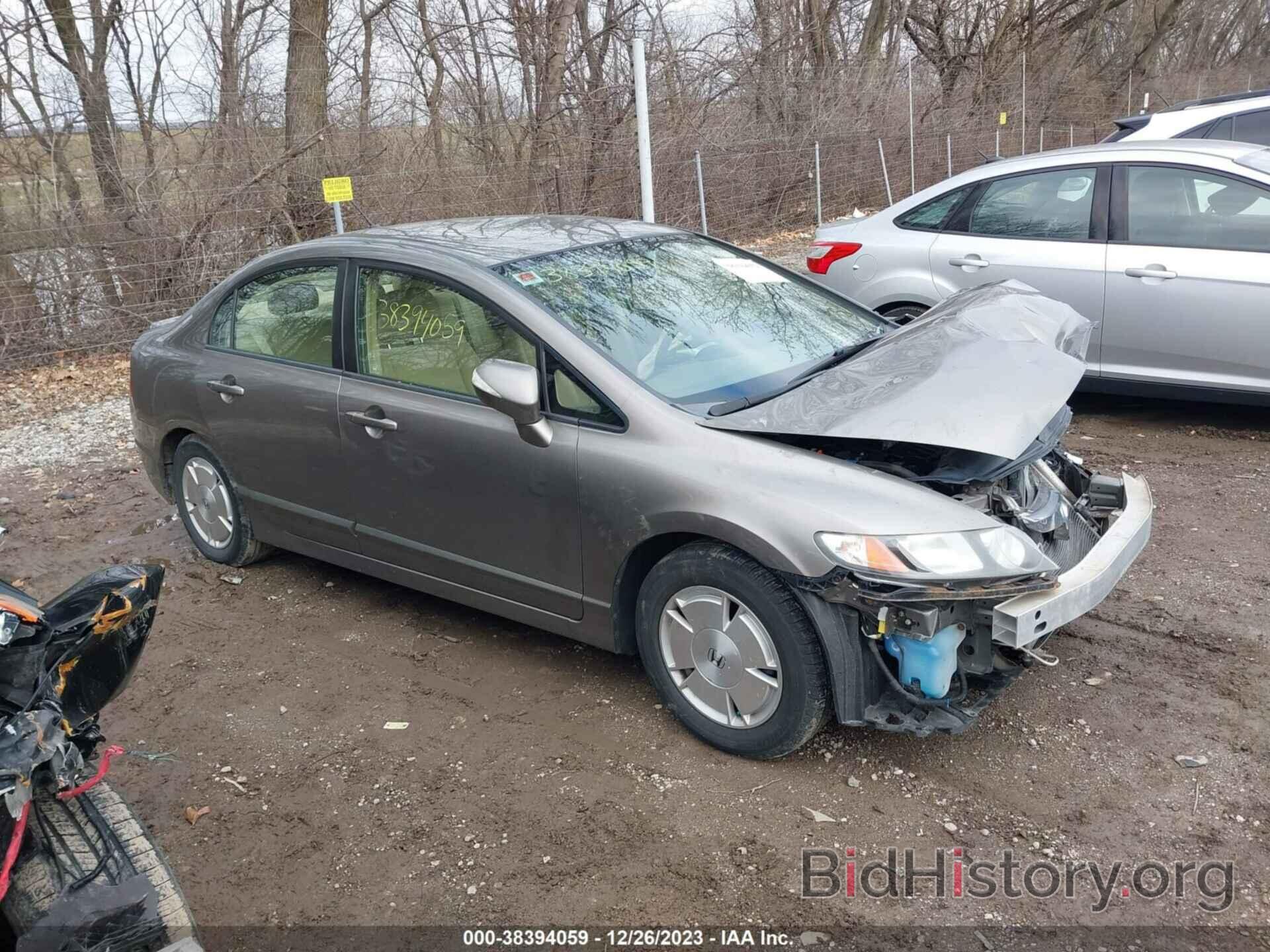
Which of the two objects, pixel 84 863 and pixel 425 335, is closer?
pixel 84 863

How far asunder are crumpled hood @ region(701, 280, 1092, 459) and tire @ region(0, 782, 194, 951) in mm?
1968

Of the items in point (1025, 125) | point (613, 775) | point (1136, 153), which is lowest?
point (613, 775)

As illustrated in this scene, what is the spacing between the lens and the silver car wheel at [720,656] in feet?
10.8

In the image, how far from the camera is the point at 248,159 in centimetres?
1124

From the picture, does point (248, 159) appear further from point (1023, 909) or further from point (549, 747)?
point (1023, 909)

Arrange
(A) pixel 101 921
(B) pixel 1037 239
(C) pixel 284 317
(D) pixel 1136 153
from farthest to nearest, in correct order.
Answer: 1. (B) pixel 1037 239
2. (D) pixel 1136 153
3. (C) pixel 284 317
4. (A) pixel 101 921

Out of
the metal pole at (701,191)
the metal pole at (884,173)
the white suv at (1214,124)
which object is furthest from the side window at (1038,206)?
the metal pole at (884,173)

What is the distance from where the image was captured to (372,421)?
4.16 metres

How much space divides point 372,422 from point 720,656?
66.8 inches

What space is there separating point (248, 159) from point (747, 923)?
34.5ft

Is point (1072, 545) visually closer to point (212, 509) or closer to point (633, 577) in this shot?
point (633, 577)

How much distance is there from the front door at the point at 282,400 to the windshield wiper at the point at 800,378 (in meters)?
1.69

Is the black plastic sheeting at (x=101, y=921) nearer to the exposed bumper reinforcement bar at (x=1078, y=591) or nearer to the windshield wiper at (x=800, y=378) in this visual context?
the windshield wiper at (x=800, y=378)

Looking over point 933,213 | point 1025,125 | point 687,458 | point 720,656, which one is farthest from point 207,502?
point 1025,125
